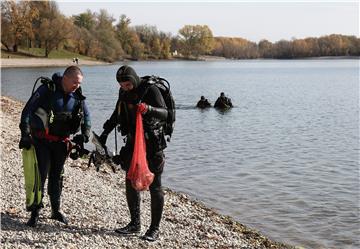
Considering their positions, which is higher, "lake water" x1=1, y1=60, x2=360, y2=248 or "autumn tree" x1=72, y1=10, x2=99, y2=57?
"autumn tree" x1=72, y1=10, x2=99, y2=57

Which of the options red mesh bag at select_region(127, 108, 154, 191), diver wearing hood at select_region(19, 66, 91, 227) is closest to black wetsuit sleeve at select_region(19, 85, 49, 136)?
diver wearing hood at select_region(19, 66, 91, 227)

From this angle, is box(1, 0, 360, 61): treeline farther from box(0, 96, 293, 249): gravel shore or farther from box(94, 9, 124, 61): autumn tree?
box(0, 96, 293, 249): gravel shore

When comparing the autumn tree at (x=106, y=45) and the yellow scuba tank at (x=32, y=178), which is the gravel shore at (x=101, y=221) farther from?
the autumn tree at (x=106, y=45)

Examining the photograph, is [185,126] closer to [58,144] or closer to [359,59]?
[58,144]

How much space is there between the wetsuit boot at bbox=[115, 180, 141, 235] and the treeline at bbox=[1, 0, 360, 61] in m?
91.2

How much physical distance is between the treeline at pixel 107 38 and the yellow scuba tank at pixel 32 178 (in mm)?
90830

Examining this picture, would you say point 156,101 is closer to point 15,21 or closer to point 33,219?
point 33,219

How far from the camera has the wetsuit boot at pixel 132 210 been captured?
6.77 metres

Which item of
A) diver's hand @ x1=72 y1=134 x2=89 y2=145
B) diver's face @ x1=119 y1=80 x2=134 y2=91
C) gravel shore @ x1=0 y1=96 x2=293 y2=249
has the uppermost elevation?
diver's face @ x1=119 y1=80 x2=134 y2=91

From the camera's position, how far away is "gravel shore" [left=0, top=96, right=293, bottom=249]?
21.0 ft

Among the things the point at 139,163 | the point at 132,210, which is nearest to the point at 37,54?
the point at 132,210

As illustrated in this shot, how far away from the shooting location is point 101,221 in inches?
291

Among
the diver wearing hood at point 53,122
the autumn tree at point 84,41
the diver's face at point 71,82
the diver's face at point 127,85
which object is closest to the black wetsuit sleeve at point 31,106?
the diver wearing hood at point 53,122

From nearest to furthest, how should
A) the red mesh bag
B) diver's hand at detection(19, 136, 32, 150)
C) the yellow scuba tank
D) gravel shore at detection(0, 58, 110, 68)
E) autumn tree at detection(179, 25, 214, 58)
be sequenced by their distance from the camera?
the red mesh bag, diver's hand at detection(19, 136, 32, 150), the yellow scuba tank, gravel shore at detection(0, 58, 110, 68), autumn tree at detection(179, 25, 214, 58)
